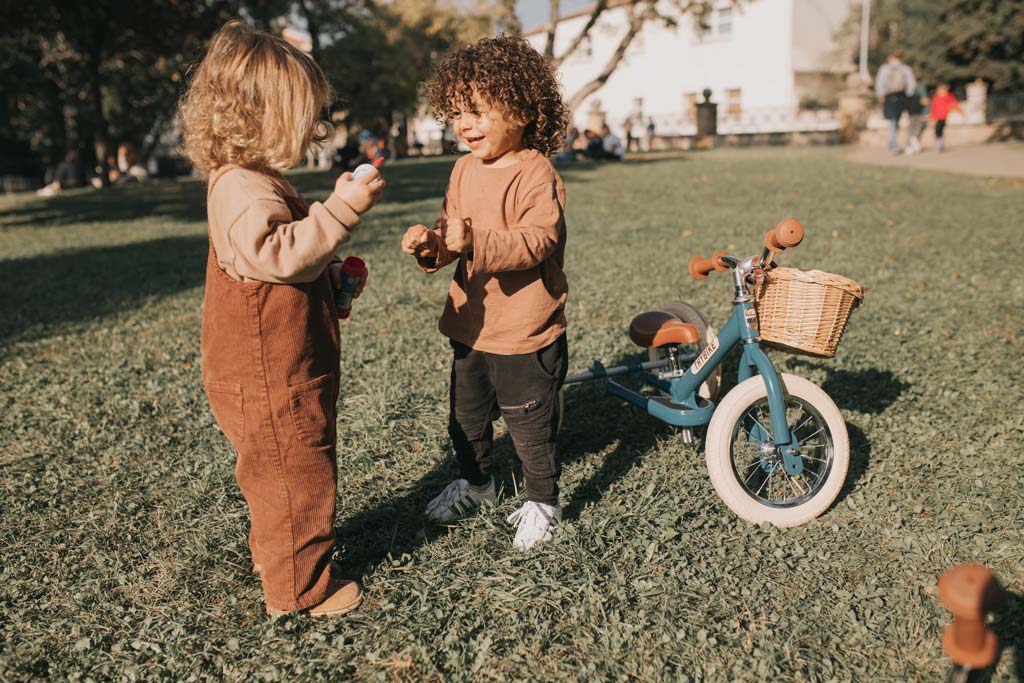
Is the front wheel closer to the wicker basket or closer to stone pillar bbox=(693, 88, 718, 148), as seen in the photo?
the wicker basket

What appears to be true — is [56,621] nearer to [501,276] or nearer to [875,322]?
[501,276]

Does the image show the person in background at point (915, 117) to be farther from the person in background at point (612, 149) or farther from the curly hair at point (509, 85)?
the curly hair at point (509, 85)

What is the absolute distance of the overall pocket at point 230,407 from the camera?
2.34m

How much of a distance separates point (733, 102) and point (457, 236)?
4583 centimetres

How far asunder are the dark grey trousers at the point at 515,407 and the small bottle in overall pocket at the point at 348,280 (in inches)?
24.7

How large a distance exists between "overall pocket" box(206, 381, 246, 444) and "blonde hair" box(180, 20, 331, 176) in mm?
633

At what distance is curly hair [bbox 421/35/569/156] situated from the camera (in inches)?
106

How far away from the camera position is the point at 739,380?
3336 mm

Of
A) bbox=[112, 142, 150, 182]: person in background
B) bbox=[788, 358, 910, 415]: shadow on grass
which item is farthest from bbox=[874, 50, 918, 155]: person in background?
bbox=[112, 142, 150, 182]: person in background

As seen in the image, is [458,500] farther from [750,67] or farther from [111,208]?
[750,67]

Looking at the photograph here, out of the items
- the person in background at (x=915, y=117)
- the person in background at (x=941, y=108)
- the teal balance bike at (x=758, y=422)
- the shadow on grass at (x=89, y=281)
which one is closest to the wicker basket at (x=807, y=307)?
the teal balance bike at (x=758, y=422)

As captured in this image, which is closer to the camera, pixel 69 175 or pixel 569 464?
pixel 569 464

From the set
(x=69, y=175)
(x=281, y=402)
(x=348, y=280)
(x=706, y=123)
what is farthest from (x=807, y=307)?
(x=69, y=175)

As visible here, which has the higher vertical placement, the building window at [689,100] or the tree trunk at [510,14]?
the tree trunk at [510,14]
